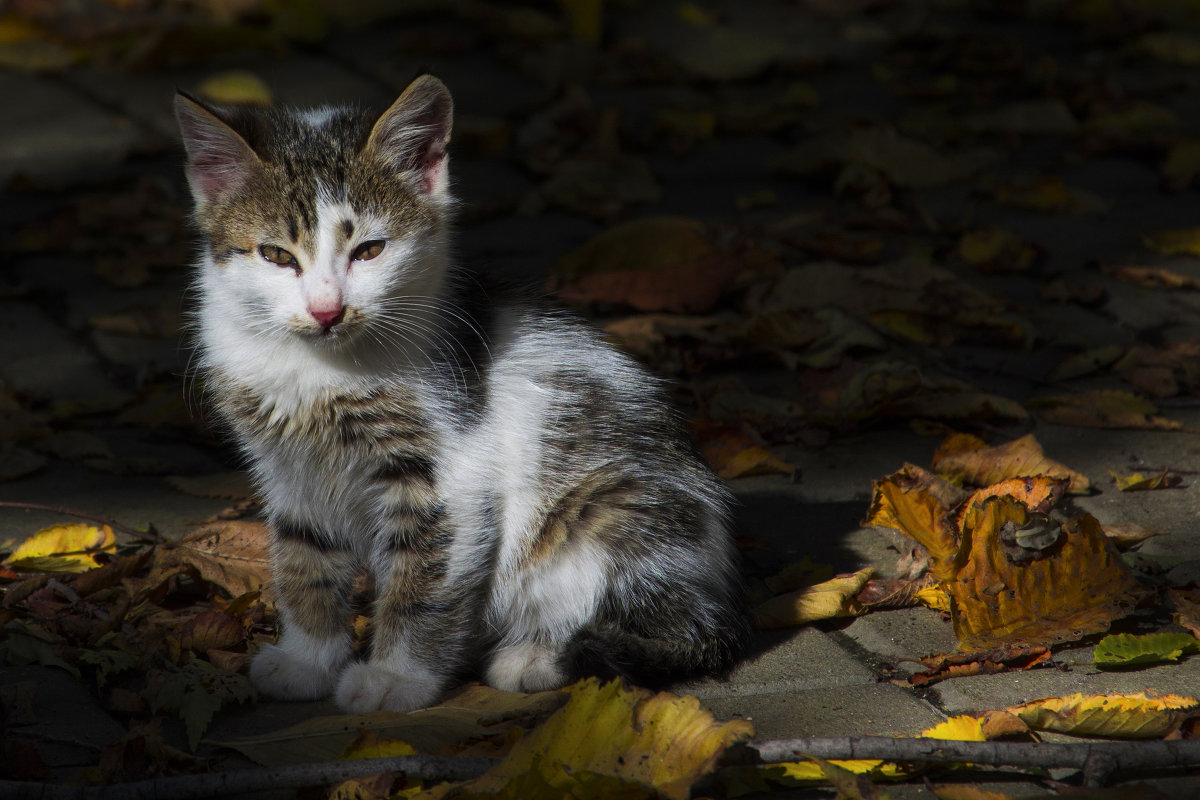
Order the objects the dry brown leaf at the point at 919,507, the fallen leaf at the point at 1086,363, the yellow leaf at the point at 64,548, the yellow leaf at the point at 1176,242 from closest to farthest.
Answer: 1. the dry brown leaf at the point at 919,507
2. the yellow leaf at the point at 64,548
3. the fallen leaf at the point at 1086,363
4. the yellow leaf at the point at 1176,242

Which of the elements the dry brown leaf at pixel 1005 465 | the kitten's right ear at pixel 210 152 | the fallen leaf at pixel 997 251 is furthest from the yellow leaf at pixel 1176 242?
the kitten's right ear at pixel 210 152

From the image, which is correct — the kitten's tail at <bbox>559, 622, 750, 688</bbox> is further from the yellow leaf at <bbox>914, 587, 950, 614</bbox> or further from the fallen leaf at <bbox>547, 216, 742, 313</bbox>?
the fallen leaf at <bbox>547, 216, 742, 313</bbox>

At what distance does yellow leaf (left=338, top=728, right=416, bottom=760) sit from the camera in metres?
2.24

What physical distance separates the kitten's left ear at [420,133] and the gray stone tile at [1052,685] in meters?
1.62

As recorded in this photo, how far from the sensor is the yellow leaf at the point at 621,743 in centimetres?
200

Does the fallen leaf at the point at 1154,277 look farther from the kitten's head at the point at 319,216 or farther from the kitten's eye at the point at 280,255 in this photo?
the kitten's eye at the point at 280,255

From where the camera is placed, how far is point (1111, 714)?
217 centimetres

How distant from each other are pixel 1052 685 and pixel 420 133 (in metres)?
1.84

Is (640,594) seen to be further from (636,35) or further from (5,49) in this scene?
(5,49)

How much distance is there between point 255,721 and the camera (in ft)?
8.20

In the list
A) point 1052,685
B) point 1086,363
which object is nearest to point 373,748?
point 1052,685

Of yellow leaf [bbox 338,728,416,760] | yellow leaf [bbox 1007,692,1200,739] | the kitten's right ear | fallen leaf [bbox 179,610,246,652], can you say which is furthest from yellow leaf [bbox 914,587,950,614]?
the kitten's right ear

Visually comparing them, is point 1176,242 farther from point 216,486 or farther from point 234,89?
point 234,89

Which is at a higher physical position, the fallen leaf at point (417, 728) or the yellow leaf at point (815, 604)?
the yellow leaf at point (815, 604)
